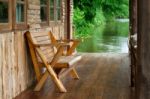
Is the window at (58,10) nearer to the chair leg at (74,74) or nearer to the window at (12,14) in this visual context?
the chair leg at (74,74)

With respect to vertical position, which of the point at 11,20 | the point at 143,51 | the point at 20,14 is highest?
the point at 20,14

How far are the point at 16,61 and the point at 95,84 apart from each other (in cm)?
163

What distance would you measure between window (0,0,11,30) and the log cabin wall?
0.09m

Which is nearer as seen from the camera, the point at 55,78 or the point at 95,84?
the point at 55,78

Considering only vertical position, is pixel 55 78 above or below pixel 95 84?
above

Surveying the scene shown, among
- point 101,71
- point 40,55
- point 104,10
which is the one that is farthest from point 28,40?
point 104,10

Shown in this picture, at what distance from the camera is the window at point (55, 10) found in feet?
28.8

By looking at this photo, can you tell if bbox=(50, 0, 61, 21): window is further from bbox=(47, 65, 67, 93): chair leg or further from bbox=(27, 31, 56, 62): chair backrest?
bbox=(47, 65, 67, 93): chair leg

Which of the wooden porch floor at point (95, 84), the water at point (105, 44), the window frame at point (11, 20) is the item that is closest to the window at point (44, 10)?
the wooden porch floor at point (95, 84)

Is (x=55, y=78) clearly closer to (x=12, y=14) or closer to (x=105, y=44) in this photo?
(x=12, y=14)

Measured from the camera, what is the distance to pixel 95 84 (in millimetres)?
7008

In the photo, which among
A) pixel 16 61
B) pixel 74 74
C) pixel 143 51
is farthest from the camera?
pixel 74 74

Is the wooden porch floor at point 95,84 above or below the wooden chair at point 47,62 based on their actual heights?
below

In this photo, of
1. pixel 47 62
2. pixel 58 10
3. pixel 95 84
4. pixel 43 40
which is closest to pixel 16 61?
pixel 47 62
